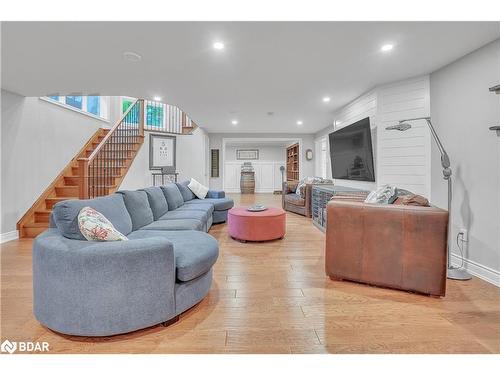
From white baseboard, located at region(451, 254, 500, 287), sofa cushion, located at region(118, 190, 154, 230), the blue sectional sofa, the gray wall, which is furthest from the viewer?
the gray wall

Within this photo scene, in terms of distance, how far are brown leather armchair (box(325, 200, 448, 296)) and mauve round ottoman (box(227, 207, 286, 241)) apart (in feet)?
4.27

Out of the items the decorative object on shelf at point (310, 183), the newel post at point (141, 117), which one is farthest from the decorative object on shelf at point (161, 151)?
the decorative object on shelf at point (310, 183)

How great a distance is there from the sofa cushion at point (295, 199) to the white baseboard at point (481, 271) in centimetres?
319

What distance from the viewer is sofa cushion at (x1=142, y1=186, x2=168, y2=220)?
11.0ft

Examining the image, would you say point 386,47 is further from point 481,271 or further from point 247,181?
point 247,181

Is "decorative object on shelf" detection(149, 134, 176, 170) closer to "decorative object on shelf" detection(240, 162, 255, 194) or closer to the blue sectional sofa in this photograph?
"decorative object on shelf" detection(240, 162, 255, 194)

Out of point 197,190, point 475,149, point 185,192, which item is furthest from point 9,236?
point 475,149

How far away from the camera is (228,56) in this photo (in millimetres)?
2682

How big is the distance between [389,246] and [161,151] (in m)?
5.72

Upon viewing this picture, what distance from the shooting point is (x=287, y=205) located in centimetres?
638

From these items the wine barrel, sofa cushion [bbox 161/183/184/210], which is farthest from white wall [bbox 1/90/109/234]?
the wine barrel

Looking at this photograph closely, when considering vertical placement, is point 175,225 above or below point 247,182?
below
